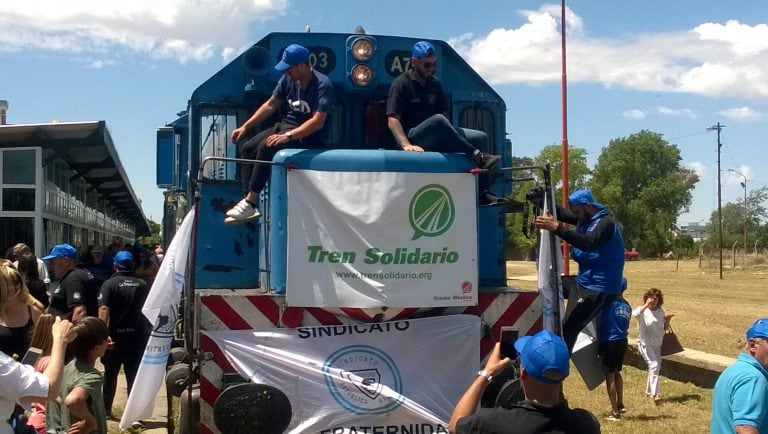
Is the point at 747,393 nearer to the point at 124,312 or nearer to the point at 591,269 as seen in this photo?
the point at 591,269

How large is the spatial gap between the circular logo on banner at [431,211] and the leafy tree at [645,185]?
331ft

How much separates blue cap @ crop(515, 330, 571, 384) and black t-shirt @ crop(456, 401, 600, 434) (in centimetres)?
13

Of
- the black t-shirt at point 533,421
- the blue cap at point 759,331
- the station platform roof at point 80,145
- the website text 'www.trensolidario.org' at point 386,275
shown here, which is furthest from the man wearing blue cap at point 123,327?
the station platform roof at point 80,145

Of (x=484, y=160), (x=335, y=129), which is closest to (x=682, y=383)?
(x=335, y=129)

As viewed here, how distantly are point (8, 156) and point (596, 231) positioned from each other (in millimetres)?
11609

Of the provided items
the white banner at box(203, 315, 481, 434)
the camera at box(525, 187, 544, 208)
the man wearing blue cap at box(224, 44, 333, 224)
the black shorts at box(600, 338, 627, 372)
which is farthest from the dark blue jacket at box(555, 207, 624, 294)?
the man wearing blue cap at box(224, 44, 333, 224)

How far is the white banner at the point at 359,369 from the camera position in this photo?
5.60m

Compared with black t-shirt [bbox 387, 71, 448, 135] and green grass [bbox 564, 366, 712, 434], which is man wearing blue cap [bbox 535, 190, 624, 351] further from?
black t-shirt [bbox 387, 71, 448, 135]

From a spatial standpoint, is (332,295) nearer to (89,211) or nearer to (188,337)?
(188,337)

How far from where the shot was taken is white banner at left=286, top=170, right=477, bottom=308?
5.59 metres

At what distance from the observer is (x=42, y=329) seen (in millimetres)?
4367

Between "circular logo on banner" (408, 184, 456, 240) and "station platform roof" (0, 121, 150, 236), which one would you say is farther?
"station platform roof" (0, 121, 150, 236)

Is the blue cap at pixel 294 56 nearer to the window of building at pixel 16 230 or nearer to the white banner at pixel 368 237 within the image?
the white banner at pixel 368 237

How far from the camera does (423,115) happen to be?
6.39 meters
